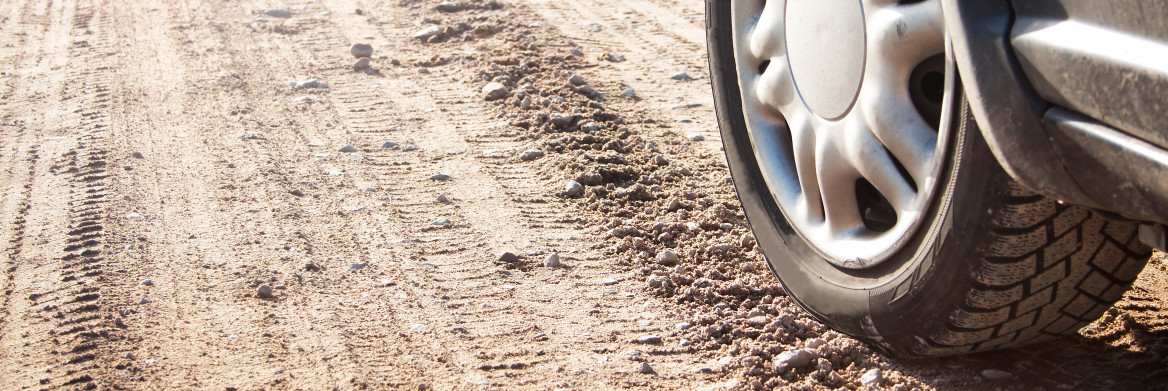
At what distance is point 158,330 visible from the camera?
2.53 meters

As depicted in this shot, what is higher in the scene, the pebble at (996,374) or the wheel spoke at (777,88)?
the wheel spoke at (777,88)

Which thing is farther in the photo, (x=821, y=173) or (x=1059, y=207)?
(x=821, y=173)

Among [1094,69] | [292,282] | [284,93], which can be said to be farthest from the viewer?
[284,93]

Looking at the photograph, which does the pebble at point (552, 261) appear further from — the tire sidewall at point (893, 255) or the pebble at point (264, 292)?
the pebble at point (264, 292)

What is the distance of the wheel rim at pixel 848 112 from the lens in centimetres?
180

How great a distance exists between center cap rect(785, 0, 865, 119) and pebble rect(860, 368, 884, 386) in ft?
1.85

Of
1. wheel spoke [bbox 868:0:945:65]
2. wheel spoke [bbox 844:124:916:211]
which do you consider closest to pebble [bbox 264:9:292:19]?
wheel spoke [bbox 844:124:916:211]

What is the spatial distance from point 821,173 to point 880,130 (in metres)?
0.27

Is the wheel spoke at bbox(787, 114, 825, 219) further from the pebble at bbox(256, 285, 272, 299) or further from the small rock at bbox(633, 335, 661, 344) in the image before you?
the pebble at bbox(256, 285, 272, 299)

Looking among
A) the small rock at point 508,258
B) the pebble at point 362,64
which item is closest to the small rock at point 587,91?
the pebble at point 362,64

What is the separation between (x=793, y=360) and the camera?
2.21 m

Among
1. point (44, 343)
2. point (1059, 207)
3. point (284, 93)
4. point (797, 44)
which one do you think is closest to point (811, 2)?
point (797, 44)

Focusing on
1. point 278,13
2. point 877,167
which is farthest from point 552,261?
point 278,13

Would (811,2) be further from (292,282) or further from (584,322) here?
(292,282)
